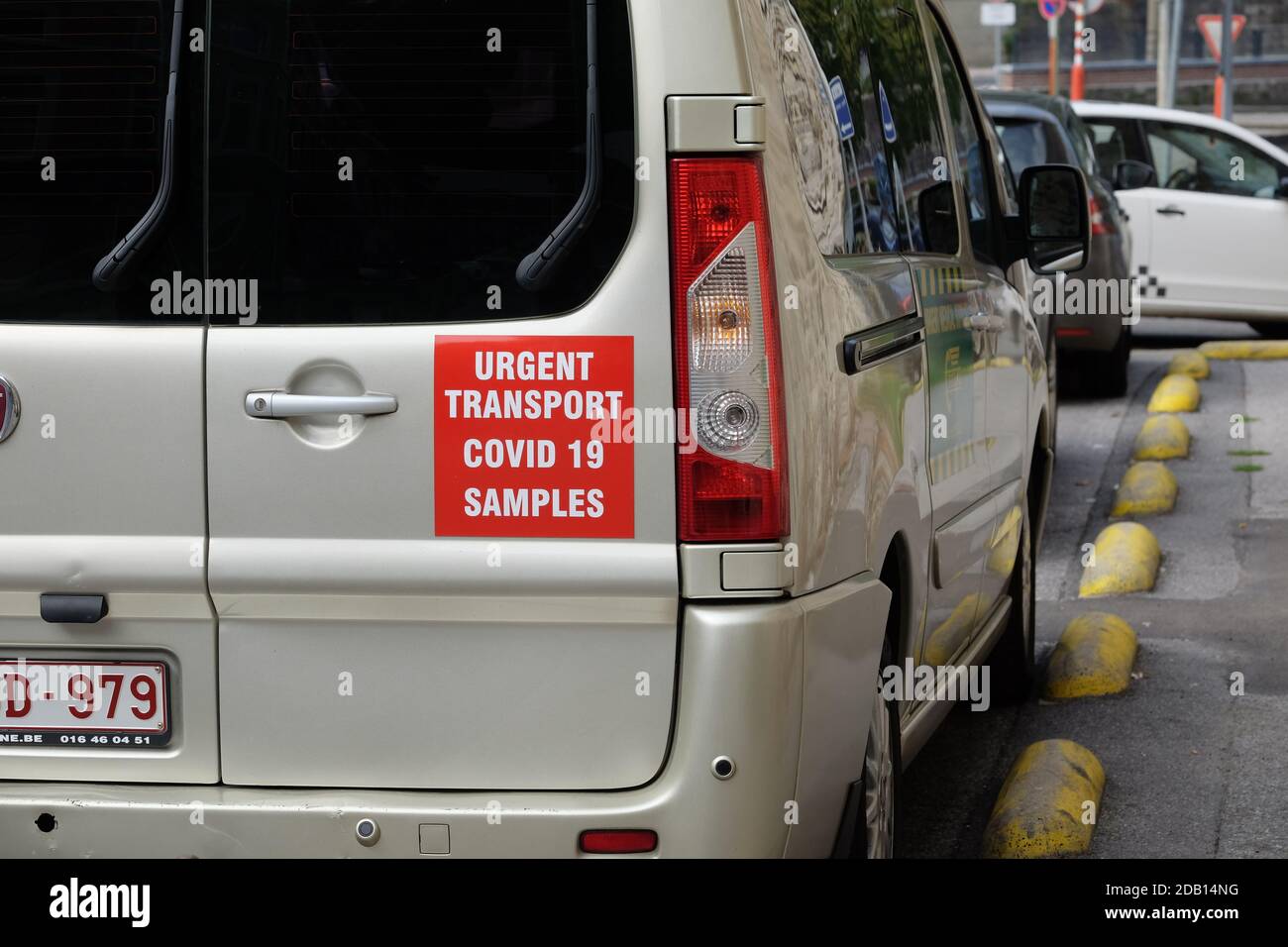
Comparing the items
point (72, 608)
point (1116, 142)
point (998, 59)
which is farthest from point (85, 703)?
point (998, 59)

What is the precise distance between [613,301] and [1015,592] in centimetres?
300

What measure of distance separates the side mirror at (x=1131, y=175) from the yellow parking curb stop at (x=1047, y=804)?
906 centimetres

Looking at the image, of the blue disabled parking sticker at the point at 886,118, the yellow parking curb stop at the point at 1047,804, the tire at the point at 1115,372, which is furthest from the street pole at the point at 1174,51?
the blue disabled parking sticker at the point at 886,118

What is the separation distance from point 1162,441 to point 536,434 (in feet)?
26.4

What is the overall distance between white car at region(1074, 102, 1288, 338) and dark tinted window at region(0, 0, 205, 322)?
463 inches

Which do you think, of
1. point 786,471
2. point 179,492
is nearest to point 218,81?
point 179,492

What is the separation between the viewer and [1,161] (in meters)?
2.93

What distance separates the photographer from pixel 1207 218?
45.5ft

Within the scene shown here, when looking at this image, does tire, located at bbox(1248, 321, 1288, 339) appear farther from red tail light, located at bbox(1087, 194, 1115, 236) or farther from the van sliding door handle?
the van sliding door handle

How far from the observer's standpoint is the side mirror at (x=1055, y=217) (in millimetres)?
5031

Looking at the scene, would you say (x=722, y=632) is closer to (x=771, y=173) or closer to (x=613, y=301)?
(x=613, y=301)

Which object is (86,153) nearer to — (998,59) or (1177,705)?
(1177,705)

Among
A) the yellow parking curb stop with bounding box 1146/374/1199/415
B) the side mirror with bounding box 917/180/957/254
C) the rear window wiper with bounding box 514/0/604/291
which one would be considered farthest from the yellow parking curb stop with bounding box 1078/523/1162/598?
the rear window wiper with bounding box 514/0/604/291
